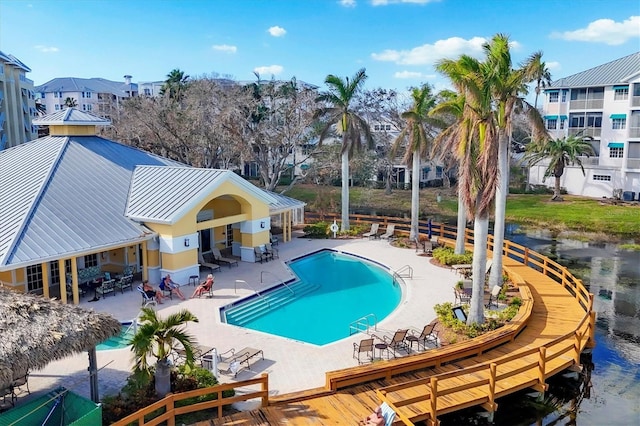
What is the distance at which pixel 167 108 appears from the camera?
4291 cm

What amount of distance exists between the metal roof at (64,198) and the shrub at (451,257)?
14.9 m

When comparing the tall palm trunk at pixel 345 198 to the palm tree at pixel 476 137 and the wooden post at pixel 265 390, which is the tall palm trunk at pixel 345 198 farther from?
the wooden post at pixel 265 390

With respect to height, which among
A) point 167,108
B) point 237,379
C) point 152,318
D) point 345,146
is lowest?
point 237,379

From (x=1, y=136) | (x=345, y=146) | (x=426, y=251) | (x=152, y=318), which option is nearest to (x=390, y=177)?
(x=345, y=146)

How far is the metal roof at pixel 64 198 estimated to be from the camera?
20.3m

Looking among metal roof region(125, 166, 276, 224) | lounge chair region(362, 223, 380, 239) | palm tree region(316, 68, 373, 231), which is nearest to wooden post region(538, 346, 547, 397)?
metal roof region(125, 166, 276, 224)

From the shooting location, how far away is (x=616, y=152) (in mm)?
52719

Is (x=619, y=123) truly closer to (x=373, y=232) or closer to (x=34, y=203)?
(x=373, y=232)

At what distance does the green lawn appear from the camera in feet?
138

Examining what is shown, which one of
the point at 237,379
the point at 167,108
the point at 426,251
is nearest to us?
the point at 237,379

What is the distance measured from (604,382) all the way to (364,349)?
7456mm

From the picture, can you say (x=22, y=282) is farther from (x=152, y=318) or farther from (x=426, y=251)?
(x=426, y=251)

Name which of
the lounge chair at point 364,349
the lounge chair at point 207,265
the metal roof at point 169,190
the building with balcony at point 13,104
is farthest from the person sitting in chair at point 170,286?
the building with balcony at point 13,104

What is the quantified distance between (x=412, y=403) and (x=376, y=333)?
553 cm
